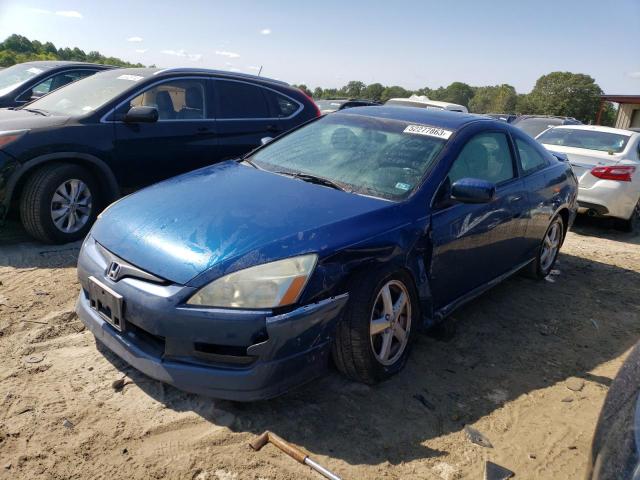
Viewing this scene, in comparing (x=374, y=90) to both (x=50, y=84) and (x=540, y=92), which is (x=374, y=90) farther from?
(x=50, y=84)

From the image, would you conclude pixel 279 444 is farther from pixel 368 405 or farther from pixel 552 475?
pixel 552 475

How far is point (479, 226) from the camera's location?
371 cm

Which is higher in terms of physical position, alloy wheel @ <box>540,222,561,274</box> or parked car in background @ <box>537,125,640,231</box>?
parked car in background @ <box>537,125,640,231</box>

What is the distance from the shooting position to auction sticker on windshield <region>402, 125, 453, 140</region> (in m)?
3.69

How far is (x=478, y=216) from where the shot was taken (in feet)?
12.1

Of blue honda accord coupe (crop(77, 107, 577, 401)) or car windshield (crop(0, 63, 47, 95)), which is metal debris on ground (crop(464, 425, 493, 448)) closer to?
blue honda accord coupe (crop(77, 107, 577, 401))

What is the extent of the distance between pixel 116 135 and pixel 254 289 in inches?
136

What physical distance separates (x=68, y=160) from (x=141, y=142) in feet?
2.38

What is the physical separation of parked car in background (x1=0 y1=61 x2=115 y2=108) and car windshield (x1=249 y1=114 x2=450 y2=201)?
580 centimetres

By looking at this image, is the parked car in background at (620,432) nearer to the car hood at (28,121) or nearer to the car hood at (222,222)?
the car hood at (222,222)

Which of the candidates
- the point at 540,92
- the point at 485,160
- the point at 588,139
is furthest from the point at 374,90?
the point at 485,160

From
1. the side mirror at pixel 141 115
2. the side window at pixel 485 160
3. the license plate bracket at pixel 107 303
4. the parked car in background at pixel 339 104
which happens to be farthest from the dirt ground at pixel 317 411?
the parked car in background at pixel 339 104

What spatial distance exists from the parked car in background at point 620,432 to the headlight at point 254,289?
4.43ft

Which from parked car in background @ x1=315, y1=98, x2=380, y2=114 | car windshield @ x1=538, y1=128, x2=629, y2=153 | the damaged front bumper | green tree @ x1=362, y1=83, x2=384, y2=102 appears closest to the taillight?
car windshield @ x1=538, y1=128, x2=629, y2=153
